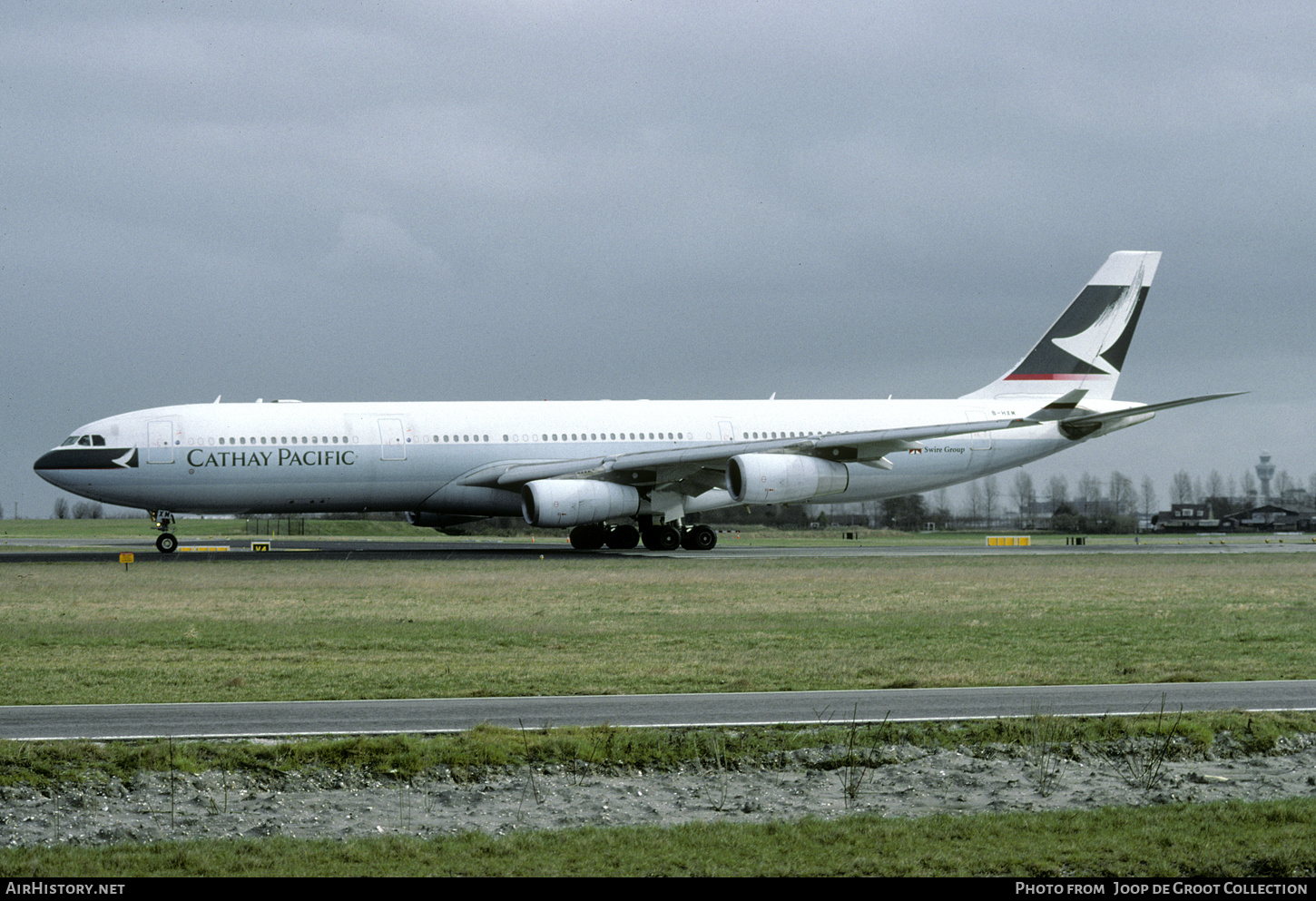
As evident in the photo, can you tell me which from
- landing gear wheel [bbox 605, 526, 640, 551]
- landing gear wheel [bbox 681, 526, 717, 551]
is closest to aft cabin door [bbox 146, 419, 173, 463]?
landing gear wheel [bbox 605, 526, 640, 551]

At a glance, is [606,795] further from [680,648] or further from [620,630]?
[620,630]

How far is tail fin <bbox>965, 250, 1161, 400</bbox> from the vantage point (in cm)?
5275

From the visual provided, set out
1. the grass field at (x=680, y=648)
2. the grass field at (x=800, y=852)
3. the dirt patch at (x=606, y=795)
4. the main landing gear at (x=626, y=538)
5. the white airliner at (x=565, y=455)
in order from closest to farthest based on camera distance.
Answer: the grass field at (x=800, y=852)
the grass field at (x=680, y=648)
the dirt patch at (x=606, y=795)
the white airliner at (x=565, y=455)
the main landing gear at (x=626, y=538)

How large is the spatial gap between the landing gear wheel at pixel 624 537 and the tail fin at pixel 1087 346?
48.6 ft

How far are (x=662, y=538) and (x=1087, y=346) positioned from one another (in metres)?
18.4

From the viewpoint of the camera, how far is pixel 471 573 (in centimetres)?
3625

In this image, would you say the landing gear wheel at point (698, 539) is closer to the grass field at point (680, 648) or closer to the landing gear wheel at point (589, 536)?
the landing gear wheel at point (589, 536)

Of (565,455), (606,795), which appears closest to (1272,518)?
(565,455)

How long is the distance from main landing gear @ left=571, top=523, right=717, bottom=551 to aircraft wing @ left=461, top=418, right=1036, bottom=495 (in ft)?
7.12

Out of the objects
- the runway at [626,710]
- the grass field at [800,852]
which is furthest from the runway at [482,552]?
the grass field at [800,852]

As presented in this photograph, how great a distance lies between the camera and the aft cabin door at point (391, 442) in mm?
43562

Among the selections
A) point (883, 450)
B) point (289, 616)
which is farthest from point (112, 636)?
point (883, 450)

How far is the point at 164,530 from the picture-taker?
1823 inches

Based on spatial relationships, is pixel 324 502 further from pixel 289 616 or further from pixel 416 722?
pixel 416 722
